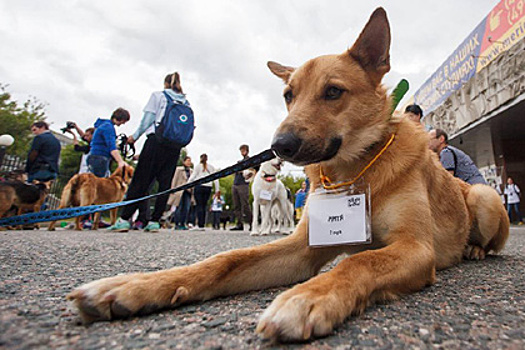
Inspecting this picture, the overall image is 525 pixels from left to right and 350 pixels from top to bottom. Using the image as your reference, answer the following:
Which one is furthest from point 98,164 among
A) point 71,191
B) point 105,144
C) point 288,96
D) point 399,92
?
point 399,92

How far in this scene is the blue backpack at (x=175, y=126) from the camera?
222 inches

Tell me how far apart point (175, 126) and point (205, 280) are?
4.65 metres

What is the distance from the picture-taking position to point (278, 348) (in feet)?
3.23

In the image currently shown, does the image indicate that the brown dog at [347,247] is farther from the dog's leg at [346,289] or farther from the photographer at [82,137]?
the photographer at [82,137]

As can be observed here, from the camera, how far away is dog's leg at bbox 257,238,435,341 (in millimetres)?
1044

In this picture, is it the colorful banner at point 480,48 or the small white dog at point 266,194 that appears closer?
the small white dog at point 266,194

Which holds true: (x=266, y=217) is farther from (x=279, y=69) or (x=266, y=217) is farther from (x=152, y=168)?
(x=279, y=69)

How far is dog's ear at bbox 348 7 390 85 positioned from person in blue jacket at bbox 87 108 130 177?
6110mm

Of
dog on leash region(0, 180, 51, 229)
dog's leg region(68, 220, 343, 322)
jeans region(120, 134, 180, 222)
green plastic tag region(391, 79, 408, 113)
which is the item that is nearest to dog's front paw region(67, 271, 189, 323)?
dog's leg region(68, 220, 343, 322)

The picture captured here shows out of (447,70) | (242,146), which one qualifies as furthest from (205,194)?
(447,70)

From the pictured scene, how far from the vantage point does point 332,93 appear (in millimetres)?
2279

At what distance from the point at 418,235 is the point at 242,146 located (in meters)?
8.27

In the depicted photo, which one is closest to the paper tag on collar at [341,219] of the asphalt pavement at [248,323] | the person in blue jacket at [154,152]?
the asphalt pavement at [248,323]

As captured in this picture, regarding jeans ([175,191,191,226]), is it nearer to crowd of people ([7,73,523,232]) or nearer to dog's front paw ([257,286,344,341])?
crowd of people ([7,73,523,232])
